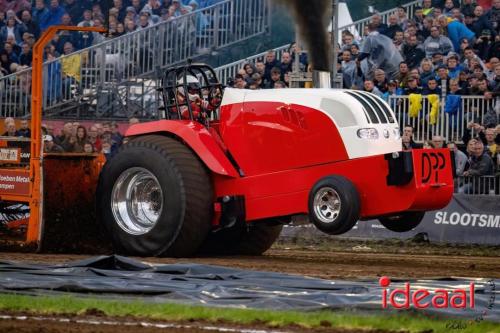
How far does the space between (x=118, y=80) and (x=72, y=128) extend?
7.24 ft

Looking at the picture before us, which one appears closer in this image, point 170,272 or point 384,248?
point 170,272

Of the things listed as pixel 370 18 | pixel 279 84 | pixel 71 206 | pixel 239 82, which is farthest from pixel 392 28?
pixel 71 206

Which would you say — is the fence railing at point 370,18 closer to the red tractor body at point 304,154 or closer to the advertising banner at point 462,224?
the advertising banner at point 462,224

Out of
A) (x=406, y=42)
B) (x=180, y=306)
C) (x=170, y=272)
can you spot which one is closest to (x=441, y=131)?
(x=406, y=42)

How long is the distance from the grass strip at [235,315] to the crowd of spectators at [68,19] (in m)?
15.0

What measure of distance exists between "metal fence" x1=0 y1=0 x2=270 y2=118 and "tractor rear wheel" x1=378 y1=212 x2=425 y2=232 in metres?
10.6

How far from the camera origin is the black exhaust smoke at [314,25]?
44.3 ft

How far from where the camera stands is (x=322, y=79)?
1269 cm

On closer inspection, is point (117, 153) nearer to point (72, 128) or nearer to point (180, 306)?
point (180, 306)

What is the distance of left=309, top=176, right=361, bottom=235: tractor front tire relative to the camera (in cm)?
1089

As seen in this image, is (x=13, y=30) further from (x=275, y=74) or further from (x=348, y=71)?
(x=348, y=71)

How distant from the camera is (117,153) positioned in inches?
490

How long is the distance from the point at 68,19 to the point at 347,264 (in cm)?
1411

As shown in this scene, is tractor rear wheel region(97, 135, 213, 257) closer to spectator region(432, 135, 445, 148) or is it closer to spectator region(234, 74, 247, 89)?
spectator region(432, 135, 445, 148)
